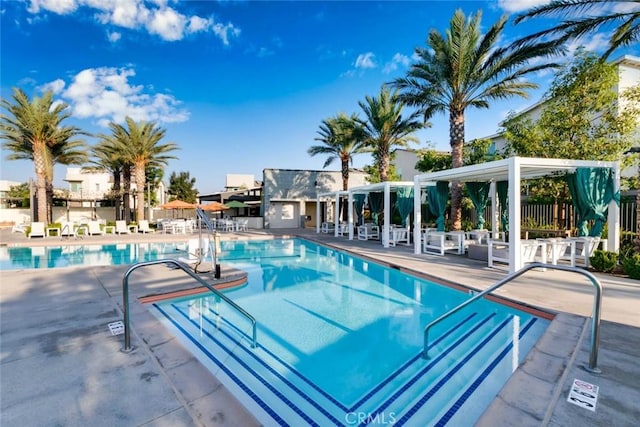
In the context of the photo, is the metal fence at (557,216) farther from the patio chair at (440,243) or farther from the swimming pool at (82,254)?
the swimming pool at (82,254)

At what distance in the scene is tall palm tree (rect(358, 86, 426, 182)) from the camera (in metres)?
17.3

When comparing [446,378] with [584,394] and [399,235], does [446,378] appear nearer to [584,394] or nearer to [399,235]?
[584,394]

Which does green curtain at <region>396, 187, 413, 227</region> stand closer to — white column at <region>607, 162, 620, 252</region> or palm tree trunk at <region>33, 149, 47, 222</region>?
white column at <region>607, 162, 620, 252</region>

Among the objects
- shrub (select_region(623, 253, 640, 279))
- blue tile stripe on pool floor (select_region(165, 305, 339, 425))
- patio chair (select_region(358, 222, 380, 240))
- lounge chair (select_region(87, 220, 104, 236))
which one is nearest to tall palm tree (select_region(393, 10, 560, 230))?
patio chair (select_region(358, 222, 380, 240))

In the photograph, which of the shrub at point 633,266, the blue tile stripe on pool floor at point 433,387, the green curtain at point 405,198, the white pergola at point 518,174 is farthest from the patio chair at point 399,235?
the blue tile stripe on pool floor at point 433,387

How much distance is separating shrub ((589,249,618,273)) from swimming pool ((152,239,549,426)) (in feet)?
13.2

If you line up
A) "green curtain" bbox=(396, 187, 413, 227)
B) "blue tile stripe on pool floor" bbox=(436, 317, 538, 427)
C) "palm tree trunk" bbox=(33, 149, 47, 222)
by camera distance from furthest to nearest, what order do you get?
"palm tree trunk" bbox=(33, 149, 47, 222)
"green curtain" bbox=(396, 187, 413, 227)
"blue tile stripe on pool floor" bbox=(436, 317, 538, 427)

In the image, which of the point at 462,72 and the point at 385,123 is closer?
the point at 462,72

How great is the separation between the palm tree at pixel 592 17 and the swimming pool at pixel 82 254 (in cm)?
1353

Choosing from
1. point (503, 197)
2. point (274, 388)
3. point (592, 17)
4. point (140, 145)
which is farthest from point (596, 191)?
point (140, 145)

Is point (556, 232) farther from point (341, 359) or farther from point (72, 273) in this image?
point (72, 273)

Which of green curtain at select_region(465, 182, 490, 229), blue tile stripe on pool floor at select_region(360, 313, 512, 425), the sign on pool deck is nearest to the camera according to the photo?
the sign on pool deck

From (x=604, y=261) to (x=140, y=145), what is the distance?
81.5ft

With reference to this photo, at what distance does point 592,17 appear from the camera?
7.88m
